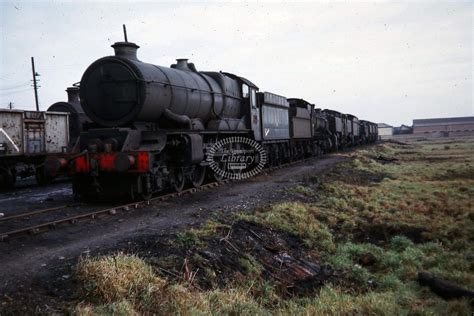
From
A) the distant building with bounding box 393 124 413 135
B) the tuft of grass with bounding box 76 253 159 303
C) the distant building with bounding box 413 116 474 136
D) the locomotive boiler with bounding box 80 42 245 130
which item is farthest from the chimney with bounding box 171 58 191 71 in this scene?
the distant building with bounding box 393 124 413 135

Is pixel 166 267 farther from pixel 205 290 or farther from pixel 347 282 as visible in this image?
pixel 347 282

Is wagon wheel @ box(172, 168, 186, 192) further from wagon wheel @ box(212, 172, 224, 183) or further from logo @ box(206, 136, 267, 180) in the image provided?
wagon wheel @ box(212, 172, 224, 183)

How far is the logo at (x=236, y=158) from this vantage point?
1354 centimetres

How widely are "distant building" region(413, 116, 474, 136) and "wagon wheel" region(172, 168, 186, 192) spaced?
375 ft

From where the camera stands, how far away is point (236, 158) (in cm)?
1520

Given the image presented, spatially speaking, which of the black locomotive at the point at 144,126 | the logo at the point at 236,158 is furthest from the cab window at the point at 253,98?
the black locomotive at the point at 144,126

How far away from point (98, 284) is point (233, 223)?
12.0 ft

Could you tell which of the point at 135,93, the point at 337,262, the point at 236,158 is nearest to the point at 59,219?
the point at 135,93

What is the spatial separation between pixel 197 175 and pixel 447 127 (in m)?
119

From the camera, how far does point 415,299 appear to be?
5895 millimetres

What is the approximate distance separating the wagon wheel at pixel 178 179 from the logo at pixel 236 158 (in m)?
1.13

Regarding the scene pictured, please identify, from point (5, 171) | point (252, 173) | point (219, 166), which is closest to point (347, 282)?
point (219, 166)

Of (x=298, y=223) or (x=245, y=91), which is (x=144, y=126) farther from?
(x=245, y=91)

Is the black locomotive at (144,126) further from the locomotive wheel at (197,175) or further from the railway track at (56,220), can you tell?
the railway track at (56,220)
